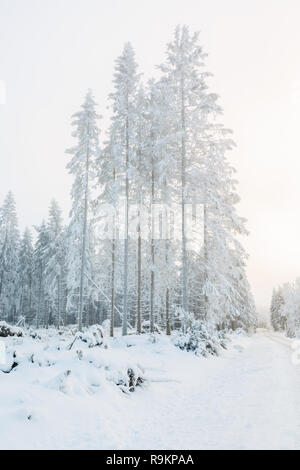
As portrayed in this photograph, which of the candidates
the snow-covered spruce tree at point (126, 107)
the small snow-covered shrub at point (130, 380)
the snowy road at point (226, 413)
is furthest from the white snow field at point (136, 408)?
the snow-covered spruce tree at point (126, 107)

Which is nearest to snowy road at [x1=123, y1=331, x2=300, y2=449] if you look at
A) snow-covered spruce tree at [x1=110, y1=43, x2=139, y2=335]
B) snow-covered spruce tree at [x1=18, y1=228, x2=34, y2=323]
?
snow-covered spruce tree at [x1=110, y1=43, x2=139, y2=335]

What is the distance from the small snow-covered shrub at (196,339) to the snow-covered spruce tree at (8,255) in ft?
119

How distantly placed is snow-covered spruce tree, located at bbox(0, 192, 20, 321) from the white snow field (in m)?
40.2

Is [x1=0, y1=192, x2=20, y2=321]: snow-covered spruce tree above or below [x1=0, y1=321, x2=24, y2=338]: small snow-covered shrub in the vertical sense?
above

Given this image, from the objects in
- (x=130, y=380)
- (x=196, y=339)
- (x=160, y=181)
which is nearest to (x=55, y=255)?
(x=160, y=181)

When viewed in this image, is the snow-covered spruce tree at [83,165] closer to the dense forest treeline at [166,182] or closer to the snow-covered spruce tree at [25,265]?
the dense forest treeline at [166,182]

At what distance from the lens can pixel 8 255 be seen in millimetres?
47719

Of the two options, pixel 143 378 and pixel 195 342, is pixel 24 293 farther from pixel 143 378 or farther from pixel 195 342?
pixel 143 378

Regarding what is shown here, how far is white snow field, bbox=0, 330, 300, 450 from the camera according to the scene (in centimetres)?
499

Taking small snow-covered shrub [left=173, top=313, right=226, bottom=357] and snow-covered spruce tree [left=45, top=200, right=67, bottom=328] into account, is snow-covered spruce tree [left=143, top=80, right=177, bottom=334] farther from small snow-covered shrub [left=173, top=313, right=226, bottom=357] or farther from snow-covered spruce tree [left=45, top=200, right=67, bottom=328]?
snow-covered spruce tree [left=45, top=200, right=67, bottom=328]

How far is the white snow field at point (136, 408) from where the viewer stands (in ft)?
16.4

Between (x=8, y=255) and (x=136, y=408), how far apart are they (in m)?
45.5

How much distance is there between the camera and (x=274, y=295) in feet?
319

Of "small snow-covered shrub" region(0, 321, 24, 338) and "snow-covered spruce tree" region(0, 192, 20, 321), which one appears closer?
"small snow-covered shrub" region(0, 321, 24, 338)
